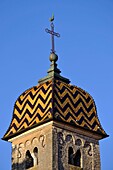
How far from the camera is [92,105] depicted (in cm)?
4328

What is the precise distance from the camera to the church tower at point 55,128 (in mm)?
40406

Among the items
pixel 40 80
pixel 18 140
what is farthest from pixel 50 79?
pixel 18 140

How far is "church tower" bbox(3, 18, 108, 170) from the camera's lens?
40406 millimetres

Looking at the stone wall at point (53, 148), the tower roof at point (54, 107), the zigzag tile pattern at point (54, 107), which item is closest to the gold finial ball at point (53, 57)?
the tower roof at point (54, 107)

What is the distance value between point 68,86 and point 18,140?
3831 mm

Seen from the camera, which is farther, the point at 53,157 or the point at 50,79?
the point at 50,79

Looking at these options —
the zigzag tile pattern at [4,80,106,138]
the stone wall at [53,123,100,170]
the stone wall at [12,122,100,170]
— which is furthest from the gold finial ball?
the stone wall at [53,123,100,170]

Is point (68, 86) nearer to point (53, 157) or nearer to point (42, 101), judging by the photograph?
point (42, 101)

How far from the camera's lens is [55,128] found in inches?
1598

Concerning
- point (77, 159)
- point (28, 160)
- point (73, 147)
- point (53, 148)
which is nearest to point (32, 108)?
point (28, 160)

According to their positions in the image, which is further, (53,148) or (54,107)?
(54,107)

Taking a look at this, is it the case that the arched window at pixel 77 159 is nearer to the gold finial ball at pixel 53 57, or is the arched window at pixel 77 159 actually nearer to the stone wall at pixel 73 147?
the stone wall at pixel 73 147

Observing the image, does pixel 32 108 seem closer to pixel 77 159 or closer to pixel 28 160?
pixel 28 160

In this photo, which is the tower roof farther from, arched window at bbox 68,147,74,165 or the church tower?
arched window at bbox 68,147,74,165
